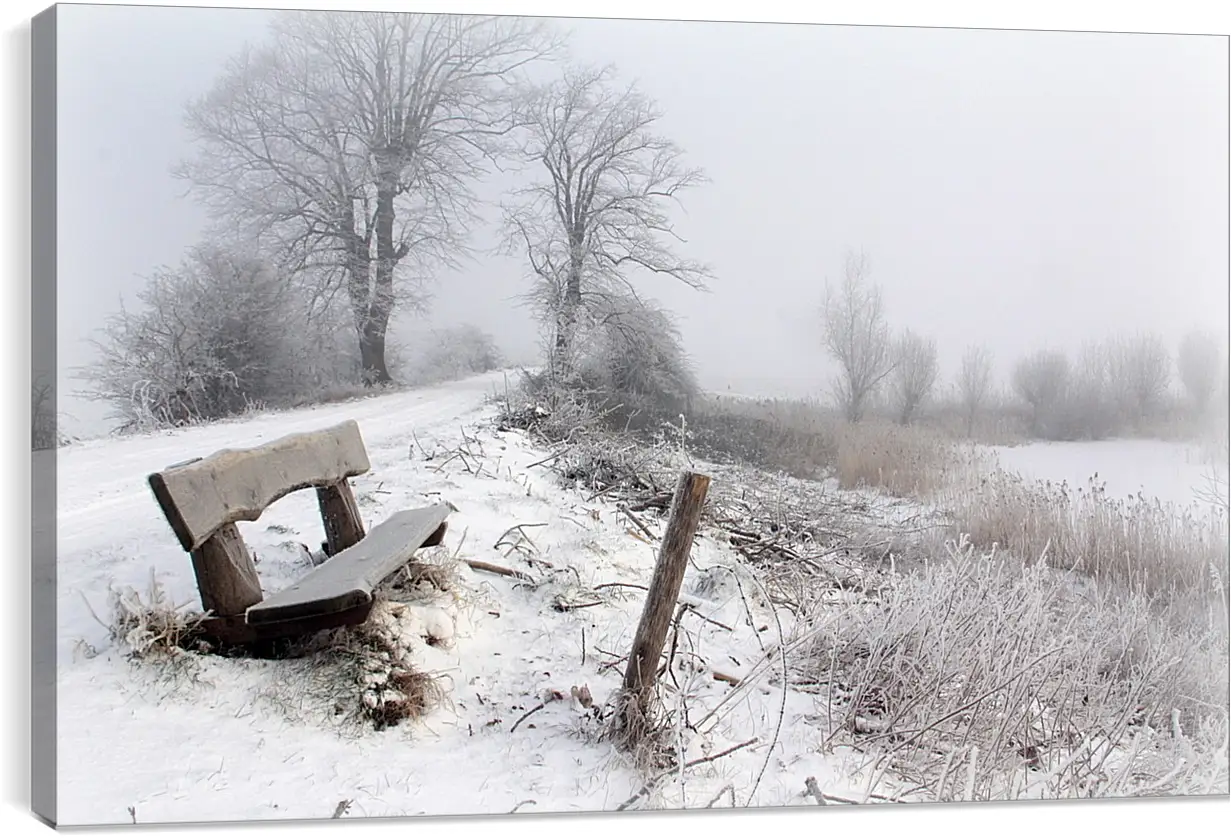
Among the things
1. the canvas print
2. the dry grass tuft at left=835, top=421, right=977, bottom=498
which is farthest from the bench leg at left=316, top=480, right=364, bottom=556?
the dry grass tuft at left=835, top=421, right=977, bottom=498

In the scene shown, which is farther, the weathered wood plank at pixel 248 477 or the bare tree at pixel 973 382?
the bare tree at pixel 973 382

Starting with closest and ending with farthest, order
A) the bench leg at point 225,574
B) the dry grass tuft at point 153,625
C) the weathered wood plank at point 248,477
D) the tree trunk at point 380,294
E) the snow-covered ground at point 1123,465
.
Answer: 1. the weathered wood plank at point 248,477
2. the bench leg at point 225,574
3. the dry grass tuft at point 153,625
4. the tree trunk at point 380,294
5. the snow-covered ground at point 1123,465

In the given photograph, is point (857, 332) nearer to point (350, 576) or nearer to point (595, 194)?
point (595, 194)

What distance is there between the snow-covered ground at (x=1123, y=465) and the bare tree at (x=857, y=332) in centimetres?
51

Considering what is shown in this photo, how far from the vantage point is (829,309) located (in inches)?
132

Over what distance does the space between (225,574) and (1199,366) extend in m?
3.28

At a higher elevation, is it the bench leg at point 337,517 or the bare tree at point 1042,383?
the bare tree at point 1042,383

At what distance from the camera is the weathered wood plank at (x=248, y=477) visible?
2.47 m

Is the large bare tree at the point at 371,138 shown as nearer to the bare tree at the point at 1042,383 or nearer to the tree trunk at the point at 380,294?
the tree trunk at the point at 380,294

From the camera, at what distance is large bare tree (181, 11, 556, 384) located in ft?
10.3

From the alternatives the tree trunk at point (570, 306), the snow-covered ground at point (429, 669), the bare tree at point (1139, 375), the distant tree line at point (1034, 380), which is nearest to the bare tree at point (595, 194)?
the tree trunk at point (570, 306)

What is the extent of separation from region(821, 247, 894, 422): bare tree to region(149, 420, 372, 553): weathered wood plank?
1.63m

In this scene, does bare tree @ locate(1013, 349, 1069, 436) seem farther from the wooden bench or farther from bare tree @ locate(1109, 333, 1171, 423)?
the wooden bench

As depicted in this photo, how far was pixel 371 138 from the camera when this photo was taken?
3225 millimetres
